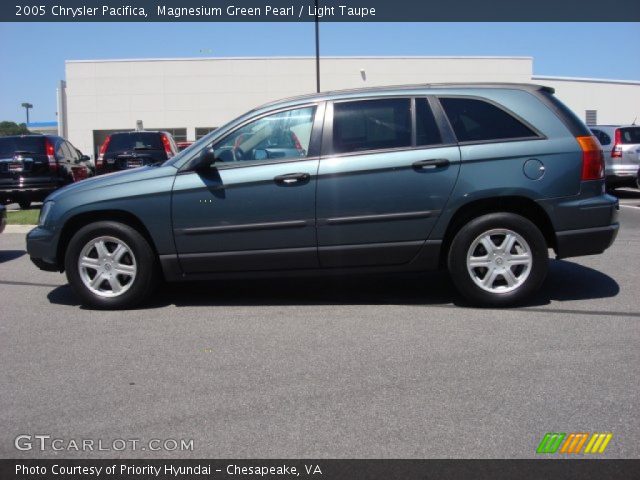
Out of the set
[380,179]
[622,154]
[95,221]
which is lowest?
[95,221]

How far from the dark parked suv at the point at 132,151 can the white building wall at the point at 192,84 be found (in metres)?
28.9

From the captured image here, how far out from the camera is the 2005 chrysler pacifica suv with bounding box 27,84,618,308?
5516 millimetres

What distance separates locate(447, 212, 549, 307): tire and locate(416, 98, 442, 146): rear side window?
29.7 inches

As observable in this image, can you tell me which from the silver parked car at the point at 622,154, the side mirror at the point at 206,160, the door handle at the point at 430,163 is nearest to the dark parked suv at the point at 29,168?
the side mirror at the point at 206,160

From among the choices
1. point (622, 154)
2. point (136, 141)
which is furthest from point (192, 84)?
point (622, 154)

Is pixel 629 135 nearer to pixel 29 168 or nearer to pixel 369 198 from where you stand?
pixel 369 198

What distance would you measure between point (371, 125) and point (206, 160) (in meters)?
1.39

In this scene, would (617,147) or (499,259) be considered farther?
(617,147)

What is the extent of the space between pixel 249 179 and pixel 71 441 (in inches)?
108

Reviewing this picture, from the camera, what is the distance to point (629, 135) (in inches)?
641

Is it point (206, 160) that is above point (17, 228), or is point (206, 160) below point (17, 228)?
above

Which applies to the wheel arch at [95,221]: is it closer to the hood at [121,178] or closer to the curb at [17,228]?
the hood at [121,178]

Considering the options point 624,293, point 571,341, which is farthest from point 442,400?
point 624,293

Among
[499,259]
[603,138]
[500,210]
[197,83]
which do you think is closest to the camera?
[499,259]
